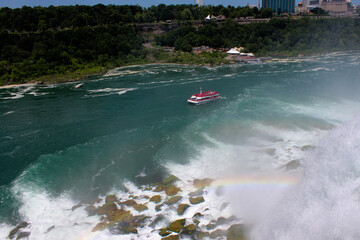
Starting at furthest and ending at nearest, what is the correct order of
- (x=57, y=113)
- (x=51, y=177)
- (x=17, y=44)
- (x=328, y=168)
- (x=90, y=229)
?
(x=17, y=44) → (x=57, y=113) → (x=51, y=177) → (x=328, y=168) → (x=90, y=229)

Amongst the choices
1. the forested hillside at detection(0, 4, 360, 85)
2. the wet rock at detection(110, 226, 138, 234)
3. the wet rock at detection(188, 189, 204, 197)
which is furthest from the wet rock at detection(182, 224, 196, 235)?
the forested hillside at detection(0, 4, 360, 85)

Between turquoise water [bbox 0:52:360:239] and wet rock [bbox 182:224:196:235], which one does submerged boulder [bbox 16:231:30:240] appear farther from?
wet rock [bbox 182:224:196:235]

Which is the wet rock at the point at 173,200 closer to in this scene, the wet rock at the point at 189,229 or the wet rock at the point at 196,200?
the wet rock at the point at 196,200

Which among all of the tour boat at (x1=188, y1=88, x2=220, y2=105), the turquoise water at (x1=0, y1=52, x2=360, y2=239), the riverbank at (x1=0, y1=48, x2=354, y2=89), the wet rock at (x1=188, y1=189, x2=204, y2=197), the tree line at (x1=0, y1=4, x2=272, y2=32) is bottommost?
the wet rock at (x1=188, y1=189, x2=204, y2=197)

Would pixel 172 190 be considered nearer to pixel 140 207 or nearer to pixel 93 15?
pixel 140 207

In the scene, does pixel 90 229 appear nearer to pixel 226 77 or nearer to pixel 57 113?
pixel 57 113

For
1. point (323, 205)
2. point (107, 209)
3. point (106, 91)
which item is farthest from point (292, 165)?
point (106, 91)

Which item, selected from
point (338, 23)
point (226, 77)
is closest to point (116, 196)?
point (226, 77)
